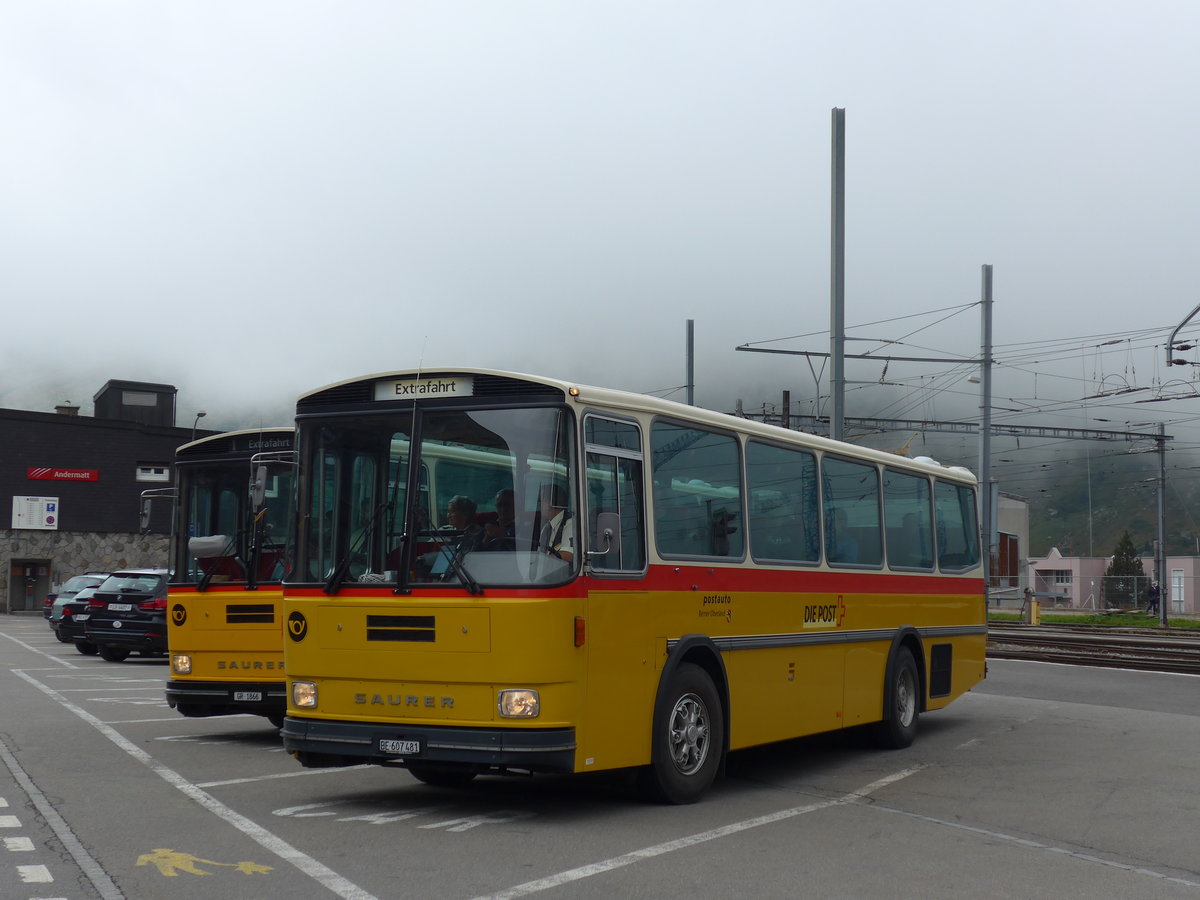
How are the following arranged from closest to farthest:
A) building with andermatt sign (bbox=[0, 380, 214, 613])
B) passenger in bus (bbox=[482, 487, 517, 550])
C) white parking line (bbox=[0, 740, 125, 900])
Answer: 1. white parking line (bbox=[0, 740, 125, 900])
2. passenger in bus (bbox=[482, 487, 517, 550])
3. building with andermatt sign (bbox=[0, 380, 214, 613])

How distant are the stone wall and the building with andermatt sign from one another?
0.05 meters

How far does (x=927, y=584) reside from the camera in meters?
14.5

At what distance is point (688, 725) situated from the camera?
376 inches

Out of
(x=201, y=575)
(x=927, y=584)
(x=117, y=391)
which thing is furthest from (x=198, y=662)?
(x=117, y=391)

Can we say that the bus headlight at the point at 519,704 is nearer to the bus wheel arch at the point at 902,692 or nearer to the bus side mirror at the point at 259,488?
the bus side mirror at the point at 259,488

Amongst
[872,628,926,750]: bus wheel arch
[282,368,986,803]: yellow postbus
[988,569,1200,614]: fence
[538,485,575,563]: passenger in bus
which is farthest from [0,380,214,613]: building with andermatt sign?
[538,485,575,563]: passenger in bus

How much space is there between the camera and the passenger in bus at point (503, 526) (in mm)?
8625

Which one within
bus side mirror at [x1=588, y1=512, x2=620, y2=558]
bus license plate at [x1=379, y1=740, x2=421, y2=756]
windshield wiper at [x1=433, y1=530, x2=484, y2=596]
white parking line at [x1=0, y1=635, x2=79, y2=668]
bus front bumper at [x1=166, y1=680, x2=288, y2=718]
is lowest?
white parking line at [x1=0, y1=635, x2=79, y2=668]

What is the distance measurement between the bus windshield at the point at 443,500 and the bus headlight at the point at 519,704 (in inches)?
25.9

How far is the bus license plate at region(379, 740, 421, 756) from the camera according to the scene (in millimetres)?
8633

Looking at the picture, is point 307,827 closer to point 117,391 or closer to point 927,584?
point 927,584

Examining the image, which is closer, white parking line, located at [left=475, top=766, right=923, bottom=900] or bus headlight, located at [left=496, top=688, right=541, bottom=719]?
white parking line, located at [left=475, top=766, right=923, bottom=900]

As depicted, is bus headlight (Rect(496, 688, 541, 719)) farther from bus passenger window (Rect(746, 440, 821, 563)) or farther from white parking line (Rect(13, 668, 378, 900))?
bus passenger window (Rect(746, 440, 821, 563))

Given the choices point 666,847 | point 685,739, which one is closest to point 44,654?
point 685,739
